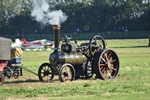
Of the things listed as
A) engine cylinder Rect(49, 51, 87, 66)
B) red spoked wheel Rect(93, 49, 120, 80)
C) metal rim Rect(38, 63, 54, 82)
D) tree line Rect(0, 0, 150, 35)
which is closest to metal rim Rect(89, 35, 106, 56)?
red spoked wheel Rect(93, 49, 120, 80)

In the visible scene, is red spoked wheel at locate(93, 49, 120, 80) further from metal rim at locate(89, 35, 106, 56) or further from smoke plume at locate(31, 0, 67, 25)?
smoke plume at locate(31, 0, 67, 25)

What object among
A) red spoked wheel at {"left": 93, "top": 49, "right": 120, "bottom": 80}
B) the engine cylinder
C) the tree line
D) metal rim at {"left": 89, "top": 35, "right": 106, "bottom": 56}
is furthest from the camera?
the tree line

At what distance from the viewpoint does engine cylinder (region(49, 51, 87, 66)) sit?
19.2 metres

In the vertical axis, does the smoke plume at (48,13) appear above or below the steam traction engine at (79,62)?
above

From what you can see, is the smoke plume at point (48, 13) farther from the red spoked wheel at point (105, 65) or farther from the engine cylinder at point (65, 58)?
the engine cylinder at point (65, 58)

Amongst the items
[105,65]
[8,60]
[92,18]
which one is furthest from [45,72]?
[92,18]

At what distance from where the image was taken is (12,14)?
11075cm

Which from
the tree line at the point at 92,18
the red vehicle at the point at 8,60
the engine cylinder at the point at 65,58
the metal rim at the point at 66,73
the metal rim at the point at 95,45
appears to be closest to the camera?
the metal rim at the point at 66,73

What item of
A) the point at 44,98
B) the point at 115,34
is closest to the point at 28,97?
the point at 44,98

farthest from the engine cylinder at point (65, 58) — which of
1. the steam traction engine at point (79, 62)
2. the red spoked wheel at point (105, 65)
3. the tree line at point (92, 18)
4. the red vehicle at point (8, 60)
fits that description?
the tree line at point (92, 18)

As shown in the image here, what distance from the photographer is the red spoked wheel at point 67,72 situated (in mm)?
18922

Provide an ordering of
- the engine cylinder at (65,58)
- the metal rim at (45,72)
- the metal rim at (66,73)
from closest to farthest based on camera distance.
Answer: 1. the metal rim at (66,73)
2. the engine cylinder at (65,58)
3. the metal rim at (45,72)

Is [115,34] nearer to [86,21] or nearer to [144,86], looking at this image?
[86,21]

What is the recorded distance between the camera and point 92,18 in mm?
104188
